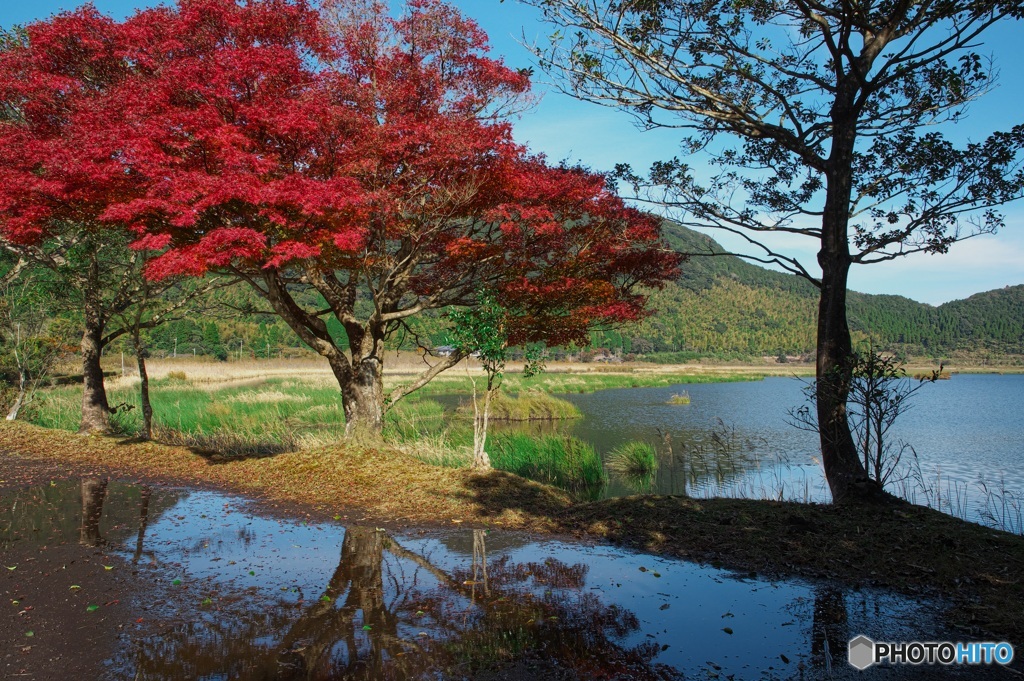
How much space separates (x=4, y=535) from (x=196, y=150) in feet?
15.9

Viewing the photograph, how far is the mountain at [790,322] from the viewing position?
304 ft

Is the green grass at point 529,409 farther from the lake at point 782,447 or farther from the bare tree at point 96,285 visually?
the bare tree at point 96,285

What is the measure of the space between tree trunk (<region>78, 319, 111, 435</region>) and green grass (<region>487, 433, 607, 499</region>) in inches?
316

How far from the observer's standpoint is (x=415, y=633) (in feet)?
14.1

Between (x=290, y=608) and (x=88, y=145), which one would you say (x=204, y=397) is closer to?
(x=88, y=145)

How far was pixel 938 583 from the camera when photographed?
520 cm

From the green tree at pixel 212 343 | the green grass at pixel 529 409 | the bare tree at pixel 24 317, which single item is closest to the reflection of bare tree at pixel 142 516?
the bare tree at pixel 24 317

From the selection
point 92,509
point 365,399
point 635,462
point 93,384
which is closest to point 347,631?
point 92,509

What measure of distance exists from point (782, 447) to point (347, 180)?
1555cm

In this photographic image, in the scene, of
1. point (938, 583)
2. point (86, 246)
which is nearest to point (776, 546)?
point (938, 583)

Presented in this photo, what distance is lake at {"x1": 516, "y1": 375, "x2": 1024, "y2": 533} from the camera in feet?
39.7

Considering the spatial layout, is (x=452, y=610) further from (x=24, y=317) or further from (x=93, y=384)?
(x=24, y=317)

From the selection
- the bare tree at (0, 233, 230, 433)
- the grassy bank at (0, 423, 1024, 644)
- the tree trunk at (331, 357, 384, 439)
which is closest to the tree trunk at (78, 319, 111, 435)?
the bare tree at (0, 233, 230, 433)

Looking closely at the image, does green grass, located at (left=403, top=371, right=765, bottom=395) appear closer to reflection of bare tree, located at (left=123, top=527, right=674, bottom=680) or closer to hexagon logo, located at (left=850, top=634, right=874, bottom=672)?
reflection of bare tree, located at (left=123, top=527, right=674, bottom=680)
